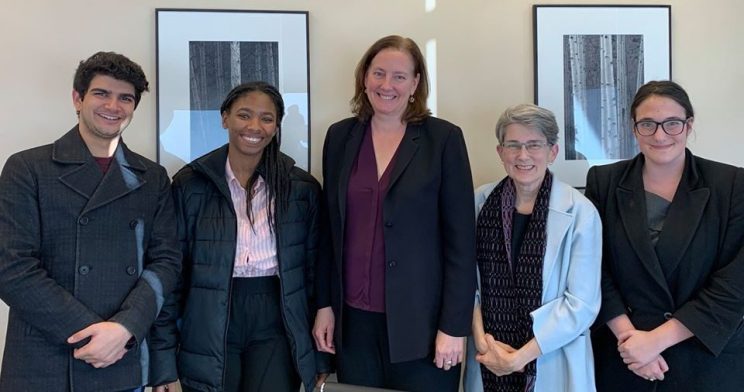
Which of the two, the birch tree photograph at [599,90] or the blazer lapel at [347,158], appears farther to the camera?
the birch tree photograph at [599,90]

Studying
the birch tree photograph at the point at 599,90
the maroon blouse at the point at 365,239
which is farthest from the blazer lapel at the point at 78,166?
the birch tree photograph at the point at 599,90

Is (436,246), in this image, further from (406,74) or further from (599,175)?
(599,175)

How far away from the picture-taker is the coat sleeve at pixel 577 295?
1.54m

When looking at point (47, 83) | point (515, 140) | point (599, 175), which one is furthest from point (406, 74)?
point (47, 83)

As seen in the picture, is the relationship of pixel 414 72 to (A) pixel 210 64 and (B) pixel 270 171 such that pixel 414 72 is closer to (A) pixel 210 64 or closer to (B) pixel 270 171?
(B) pixel 270 171

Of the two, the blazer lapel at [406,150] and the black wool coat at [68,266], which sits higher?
the blazer lapel at [406,150]

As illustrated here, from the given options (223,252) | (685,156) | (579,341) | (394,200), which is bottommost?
(579,341)

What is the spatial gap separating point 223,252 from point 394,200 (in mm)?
551

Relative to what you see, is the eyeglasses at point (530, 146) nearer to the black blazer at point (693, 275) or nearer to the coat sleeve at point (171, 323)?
the black blazer at point (693, 275)

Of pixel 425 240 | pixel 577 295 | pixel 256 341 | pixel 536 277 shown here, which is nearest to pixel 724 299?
pixel 577 295

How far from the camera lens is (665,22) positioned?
2160mm

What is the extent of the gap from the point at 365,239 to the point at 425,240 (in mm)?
180

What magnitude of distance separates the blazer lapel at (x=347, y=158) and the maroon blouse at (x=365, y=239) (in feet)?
0.05

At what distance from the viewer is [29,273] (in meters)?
1.31
